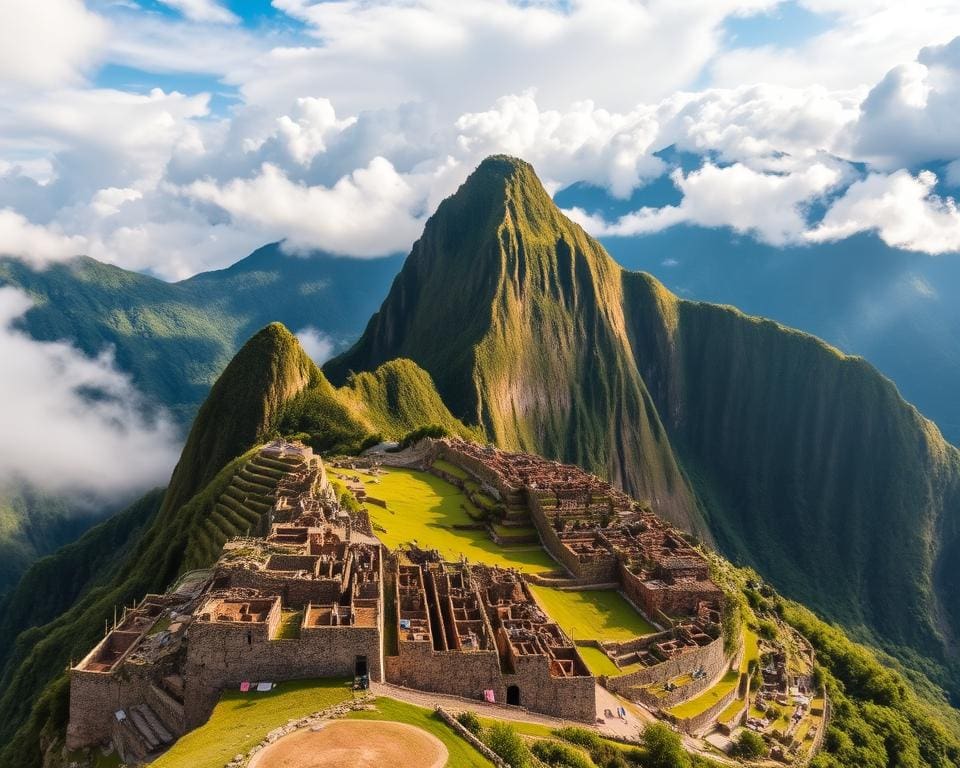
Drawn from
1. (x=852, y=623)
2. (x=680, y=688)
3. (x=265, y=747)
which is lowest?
(x=852, y=623)

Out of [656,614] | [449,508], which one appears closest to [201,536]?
[449,508]

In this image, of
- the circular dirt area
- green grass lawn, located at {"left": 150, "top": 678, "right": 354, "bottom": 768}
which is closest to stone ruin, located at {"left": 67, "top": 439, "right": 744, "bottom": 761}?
green grass lawn, located at {"left": 150, "top": 678, "right": 354, "bottom": 768}

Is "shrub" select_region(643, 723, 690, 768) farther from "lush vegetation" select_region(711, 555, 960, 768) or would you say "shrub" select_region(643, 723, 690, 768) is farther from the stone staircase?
the stone staircase

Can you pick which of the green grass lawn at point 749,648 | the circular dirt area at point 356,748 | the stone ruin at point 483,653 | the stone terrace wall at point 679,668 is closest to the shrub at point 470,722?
the circular dirt area at point 356,748

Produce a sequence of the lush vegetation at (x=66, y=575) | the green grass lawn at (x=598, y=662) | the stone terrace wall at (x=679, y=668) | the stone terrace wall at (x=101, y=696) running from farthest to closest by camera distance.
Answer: the lush vegetation at (x=66, y=575), the green grass lawn at (x=598, y=662), the stone terrace wall at (x=679, y=668), the stone terrace wall at (x=101, y=696)

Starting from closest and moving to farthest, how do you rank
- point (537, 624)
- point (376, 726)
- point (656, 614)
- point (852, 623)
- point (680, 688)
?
point (376, 726) → point (537, 624) → point (680, 688) → point (656, 614) → point (852, 623)

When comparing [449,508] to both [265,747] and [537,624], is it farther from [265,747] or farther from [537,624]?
[265,747]

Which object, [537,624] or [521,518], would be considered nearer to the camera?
[537,624]

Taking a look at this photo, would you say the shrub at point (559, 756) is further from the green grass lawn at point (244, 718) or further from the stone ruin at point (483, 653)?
the green grass lawn at point (244, 718)
